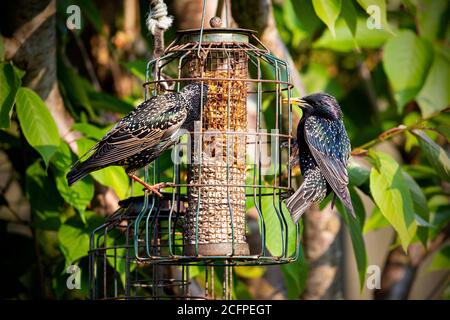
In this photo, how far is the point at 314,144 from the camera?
6.09 meters

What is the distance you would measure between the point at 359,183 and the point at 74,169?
6.26 feet

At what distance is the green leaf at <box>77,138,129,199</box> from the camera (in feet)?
21.1

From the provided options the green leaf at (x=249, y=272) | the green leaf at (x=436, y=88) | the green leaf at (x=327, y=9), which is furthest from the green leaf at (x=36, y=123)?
the green leaf at (x=436, y=88)

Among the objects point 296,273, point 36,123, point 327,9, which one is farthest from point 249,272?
point 327,9

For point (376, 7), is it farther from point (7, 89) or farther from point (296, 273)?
point (7, 89)

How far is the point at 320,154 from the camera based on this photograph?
19.8ft

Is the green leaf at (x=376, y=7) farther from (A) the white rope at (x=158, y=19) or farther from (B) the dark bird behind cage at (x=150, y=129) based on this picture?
(A) the white rope at (x=158, y=19)

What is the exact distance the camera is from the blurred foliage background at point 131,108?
6.18m

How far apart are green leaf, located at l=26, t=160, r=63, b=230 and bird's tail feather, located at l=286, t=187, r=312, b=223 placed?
180cm

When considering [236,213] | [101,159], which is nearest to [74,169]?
[101,159]

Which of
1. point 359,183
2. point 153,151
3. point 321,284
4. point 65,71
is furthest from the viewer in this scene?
point 321,284

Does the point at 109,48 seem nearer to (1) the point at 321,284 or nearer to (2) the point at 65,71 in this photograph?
(2) the point at 65,71

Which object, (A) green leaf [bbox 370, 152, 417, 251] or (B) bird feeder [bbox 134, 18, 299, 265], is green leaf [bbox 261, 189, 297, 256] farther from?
(A) green leaf [bbox 370, 152, 417, 251]

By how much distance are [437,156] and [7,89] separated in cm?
269
